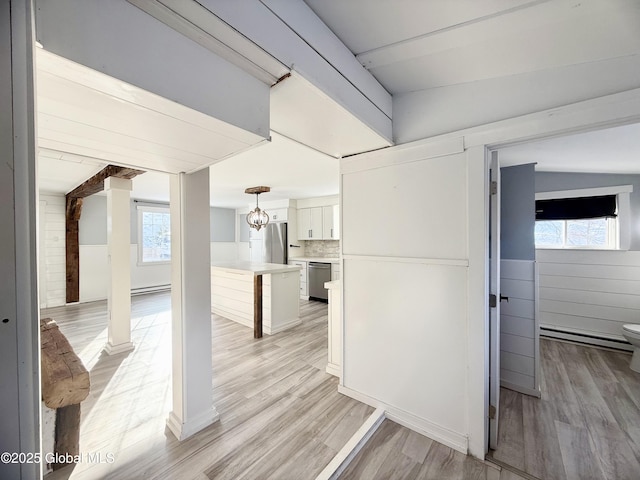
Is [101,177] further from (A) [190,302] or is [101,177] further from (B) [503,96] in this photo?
(B) [503,96]

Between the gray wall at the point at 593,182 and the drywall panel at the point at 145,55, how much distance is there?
4.02 m

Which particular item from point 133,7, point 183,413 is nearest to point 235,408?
point 183,413

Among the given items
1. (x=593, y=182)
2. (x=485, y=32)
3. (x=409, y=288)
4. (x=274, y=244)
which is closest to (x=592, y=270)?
(x=593, y=182)

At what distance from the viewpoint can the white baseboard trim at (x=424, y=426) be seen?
156cm

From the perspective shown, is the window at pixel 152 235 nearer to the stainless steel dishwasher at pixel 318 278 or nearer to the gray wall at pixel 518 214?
the stainless steel dishwasher at pixel 318 278

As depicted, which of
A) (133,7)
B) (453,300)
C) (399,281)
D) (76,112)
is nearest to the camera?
(133,7)

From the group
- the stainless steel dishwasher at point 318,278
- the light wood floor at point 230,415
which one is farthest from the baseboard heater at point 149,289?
the stainless steel dishwasher at point 318,278

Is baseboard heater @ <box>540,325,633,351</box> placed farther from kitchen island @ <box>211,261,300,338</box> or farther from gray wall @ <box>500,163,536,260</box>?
kitchen island @ <box>211,261,300,338</box>

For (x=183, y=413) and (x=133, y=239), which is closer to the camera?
(x=183, y=413)

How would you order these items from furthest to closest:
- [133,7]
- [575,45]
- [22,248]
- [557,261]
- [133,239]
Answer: [133,239] < [557,261] < [575,45] < [133,7] < [22,248]

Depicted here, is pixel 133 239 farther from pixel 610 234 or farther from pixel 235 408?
pixel 610 234

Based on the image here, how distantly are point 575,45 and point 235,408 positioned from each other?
2897mm

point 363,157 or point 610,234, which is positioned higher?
point 363,157

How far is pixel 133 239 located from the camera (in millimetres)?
5840
